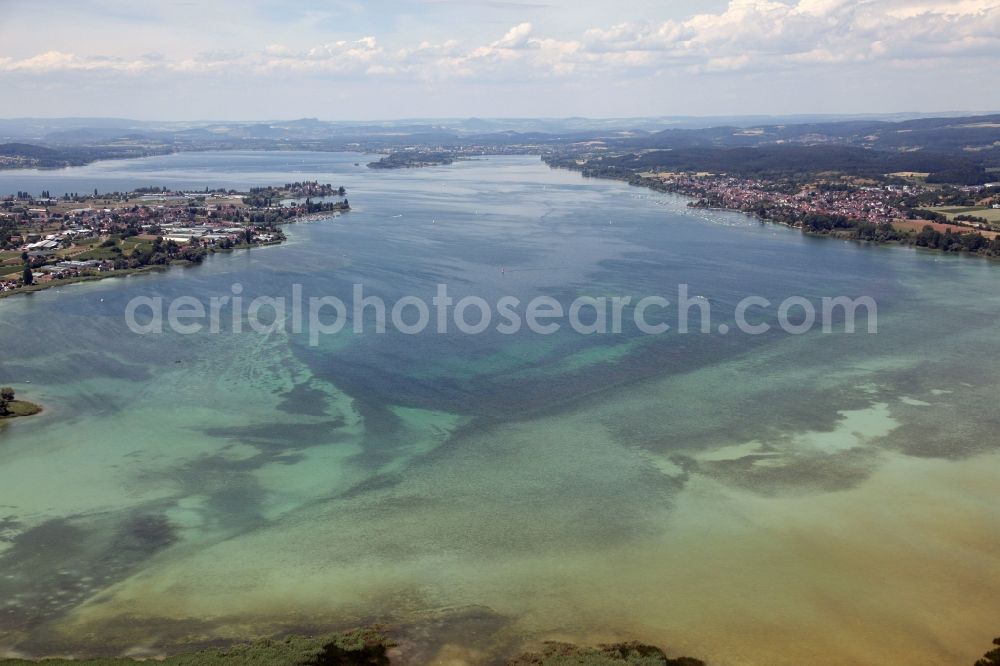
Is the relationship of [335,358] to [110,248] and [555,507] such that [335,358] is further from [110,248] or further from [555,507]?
[110,248]

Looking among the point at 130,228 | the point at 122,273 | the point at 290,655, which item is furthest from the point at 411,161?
the point at 290,655

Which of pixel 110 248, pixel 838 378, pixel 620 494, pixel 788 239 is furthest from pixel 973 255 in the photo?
pixel 110 248

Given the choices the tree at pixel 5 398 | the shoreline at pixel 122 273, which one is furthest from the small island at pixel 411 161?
the tree at pixel 5 398

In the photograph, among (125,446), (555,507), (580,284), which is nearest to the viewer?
(555,507)

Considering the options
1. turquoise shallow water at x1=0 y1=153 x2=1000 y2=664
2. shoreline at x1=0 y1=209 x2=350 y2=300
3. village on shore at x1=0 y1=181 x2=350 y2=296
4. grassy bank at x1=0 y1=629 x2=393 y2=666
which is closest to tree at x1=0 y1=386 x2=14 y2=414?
turquoise shallow water at x1=0 y1=153 x2=1000 y2=664

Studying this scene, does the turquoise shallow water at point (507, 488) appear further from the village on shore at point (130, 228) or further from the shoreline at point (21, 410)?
the village on shore at point (130, 228)

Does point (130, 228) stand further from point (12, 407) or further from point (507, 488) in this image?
point (507, 488)
